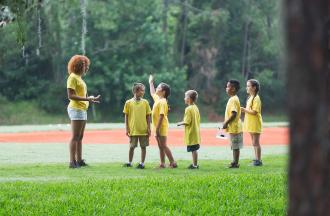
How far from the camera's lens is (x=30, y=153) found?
17109 mm

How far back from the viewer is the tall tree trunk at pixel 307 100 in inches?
102

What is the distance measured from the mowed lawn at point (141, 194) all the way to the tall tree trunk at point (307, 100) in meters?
5.22

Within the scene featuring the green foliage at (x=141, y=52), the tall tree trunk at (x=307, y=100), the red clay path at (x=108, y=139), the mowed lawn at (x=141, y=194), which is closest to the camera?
the tall tree trunk at (x=307, y=100)

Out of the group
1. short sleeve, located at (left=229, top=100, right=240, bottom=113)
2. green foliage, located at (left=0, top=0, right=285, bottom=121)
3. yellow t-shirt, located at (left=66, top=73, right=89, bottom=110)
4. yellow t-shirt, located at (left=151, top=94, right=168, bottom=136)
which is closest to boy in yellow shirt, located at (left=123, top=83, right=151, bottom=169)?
yellow t-shirt, located at (left=151, top=94, right=168, bottom=136)

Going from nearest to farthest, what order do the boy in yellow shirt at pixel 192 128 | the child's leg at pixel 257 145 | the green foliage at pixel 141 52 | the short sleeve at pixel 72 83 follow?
the short sleeve at pixel 72 83 → the boy in yellow shirt at pixel 192 128 → the child's leg at pixel 257 145 → the green foliage at pixel 141 52

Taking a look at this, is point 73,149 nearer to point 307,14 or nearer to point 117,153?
point 117,153

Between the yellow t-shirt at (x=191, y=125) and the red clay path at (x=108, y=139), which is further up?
the yellow t-shirt at (x=191, y=125)

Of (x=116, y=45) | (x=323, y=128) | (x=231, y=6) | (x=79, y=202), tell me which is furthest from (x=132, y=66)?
(x=323, y=128)

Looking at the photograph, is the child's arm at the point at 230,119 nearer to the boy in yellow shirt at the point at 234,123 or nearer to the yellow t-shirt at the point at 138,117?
the boy in yellow shirt at the point at 234,123

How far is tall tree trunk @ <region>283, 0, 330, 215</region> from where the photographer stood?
2.60 meters

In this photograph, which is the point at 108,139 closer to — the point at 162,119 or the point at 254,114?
the point at 254,114

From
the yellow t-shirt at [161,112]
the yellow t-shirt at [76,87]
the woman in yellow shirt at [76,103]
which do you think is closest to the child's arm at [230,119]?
the yellow t-shirt at [161,112]

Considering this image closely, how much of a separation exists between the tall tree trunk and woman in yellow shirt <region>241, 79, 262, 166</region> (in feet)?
32.4

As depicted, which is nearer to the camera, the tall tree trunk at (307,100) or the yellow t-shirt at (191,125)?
the tall tree trunk at (307,100)
